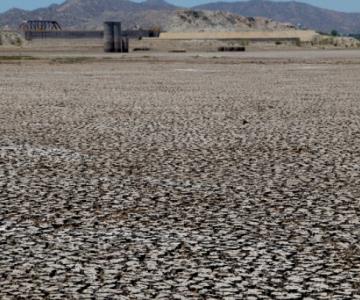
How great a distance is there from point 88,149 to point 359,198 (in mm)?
5390

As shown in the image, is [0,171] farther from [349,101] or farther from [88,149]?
[349,101]

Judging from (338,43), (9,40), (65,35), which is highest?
(65,35)

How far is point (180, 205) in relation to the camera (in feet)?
28.2

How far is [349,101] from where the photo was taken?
71.6ft

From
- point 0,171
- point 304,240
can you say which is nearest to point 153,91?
point 0,171

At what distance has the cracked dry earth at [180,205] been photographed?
5957 millimetres

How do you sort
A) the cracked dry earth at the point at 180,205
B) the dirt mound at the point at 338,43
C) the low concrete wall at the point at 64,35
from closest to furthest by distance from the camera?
the cracked dry earth at the point at 180,205
the dirt mound at the point at 338,43
the low concrete wall at the point at 64,35

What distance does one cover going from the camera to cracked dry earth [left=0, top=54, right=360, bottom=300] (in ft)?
19.5

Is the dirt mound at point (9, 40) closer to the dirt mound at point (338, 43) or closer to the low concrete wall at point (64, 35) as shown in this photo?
the low concrete wall at point (64, 35)

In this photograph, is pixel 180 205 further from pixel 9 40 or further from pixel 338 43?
pixel 338 43

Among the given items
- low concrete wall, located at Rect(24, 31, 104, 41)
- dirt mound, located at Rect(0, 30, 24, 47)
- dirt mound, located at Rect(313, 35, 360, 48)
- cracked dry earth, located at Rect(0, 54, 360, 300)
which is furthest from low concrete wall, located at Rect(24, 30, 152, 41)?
cracked dry earth, located at Rect(0, 54, 360, 300)

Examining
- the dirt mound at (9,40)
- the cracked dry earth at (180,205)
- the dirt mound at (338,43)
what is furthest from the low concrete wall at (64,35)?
the cracked dry earth at (180,205)

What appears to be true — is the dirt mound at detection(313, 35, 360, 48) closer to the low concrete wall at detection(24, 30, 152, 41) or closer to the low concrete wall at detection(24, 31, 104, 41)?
the low concrete wall at detection(24, 30, 152, 41)

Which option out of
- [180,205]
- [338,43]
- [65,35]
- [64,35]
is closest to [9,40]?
[64,35]
